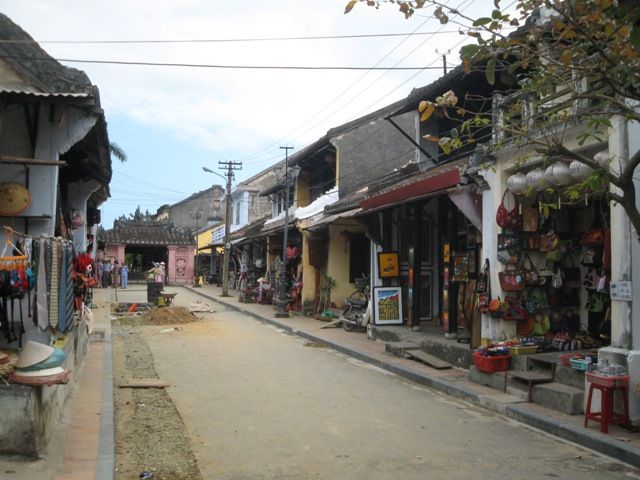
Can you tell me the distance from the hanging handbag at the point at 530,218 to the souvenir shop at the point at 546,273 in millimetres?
17

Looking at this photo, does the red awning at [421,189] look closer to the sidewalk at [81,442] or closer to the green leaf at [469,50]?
the green leaf at [469,50]

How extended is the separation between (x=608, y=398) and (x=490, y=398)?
1.98 metres

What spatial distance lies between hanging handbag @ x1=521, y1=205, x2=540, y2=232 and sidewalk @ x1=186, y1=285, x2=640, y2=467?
2741mm

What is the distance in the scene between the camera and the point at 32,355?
17.7ft

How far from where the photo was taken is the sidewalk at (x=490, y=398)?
6488 mm

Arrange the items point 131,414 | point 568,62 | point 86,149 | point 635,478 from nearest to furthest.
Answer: point 568,62, point 635,478, point 131,414, point 86,149

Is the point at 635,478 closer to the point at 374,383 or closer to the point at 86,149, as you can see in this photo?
the point at 374,383

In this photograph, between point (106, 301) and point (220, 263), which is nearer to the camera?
point (106, 301)

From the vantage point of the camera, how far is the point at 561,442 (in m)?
6.89

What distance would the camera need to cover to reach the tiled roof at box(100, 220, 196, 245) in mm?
46875

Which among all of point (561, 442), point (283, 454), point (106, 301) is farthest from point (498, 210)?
point (106, 301)

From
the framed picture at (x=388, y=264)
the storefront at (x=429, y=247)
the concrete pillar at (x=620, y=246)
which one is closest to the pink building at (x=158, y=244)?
the storefront at (x=429, y=247)

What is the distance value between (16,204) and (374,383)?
6249mm

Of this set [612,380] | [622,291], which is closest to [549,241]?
[622,291]
